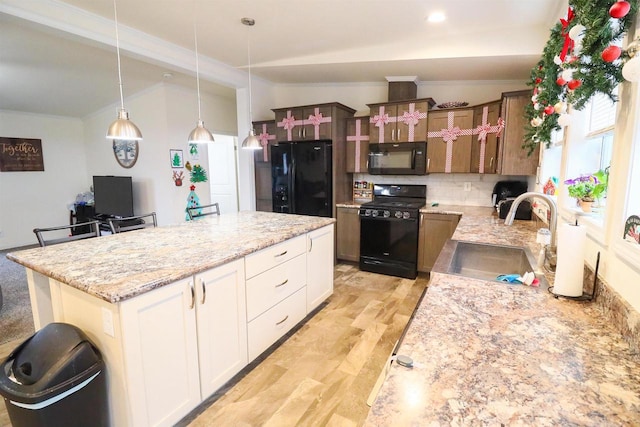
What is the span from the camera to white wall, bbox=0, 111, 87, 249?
5.43 m

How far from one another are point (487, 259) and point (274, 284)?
4.78 ft

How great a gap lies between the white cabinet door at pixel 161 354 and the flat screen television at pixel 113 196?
13.9 feet

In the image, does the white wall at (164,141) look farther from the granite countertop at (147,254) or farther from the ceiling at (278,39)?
the granite countertop at (147,254)

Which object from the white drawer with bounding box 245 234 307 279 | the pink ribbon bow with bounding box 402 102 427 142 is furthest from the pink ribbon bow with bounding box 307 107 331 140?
the white drawer with bounding box 245 234 307 279

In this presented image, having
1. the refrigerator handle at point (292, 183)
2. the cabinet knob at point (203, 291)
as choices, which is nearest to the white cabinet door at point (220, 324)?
the cabinet knob at point (203, 291)

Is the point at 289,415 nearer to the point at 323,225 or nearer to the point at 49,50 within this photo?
the point at 323,225

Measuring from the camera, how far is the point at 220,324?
1850 mm

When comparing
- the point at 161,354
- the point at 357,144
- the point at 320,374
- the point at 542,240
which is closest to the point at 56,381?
→ the point at 161,354

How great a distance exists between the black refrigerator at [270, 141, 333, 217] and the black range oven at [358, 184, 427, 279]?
23.0 inches

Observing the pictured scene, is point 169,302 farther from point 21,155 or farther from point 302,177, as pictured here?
point 21,155

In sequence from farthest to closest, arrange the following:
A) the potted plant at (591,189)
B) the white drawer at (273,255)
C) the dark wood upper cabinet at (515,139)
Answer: the dark wood upper cabinet at (515,139) < the white drawer at (273,255) < the potted plant at (591,189)

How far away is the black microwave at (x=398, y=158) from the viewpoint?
12.6ft

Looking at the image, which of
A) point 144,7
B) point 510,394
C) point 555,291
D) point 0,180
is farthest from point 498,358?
point 0,180

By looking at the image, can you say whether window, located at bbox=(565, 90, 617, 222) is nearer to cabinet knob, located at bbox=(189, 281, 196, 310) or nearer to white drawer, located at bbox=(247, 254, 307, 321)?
white drawer, located at bbox=(247, 254, 307, 321)
